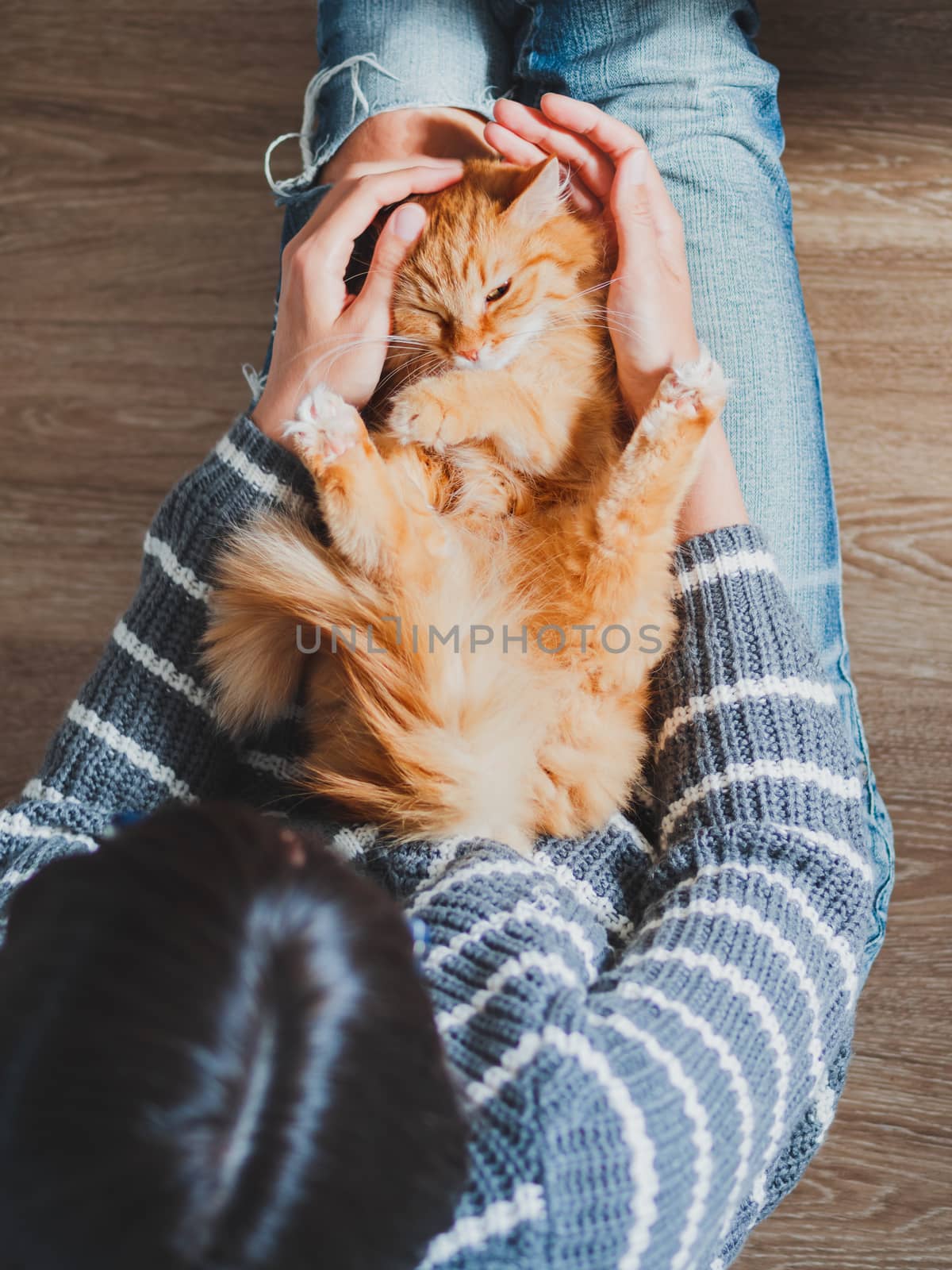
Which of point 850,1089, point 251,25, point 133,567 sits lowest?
point 850,1089

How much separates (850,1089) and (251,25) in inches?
77.0

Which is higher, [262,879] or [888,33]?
[888,33]

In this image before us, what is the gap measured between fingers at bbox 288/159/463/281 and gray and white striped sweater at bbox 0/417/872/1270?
0.20 m

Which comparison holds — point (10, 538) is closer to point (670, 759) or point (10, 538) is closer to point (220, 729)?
point (220, 729)

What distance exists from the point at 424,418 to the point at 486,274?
6.8 inches

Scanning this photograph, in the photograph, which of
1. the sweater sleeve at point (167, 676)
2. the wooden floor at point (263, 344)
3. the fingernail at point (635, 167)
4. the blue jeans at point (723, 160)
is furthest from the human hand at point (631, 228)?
the wooden floor at point (263, 344)

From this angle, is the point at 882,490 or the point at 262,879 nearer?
the point at 262,879

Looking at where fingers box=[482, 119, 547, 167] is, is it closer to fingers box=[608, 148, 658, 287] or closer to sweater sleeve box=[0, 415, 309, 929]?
fingers box=[608, 148, 658, 287]

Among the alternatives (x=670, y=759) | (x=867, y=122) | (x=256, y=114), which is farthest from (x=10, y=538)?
(x=867, y=122)

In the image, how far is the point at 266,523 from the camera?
36.0 inches

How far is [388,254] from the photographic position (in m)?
0.95

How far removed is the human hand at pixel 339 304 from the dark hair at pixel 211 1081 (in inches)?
22.1

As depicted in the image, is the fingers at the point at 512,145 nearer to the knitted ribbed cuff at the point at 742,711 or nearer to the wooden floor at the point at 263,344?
the knitted ribbed cuff at the point at 742,711

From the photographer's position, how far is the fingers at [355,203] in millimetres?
920
